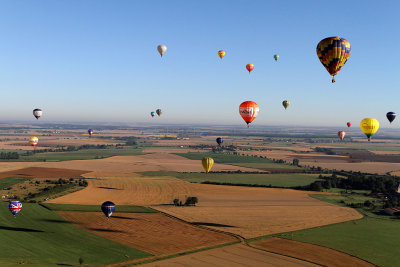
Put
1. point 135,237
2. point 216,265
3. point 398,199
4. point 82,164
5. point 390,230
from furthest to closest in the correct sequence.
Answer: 1. point 82,164
2. point 398,199
3. point 390,230
4. point 135,237
5. point 216,265

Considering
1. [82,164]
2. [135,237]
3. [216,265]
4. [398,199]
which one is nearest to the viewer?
[216,265]

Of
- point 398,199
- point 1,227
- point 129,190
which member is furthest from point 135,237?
point 398,199

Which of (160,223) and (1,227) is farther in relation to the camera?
(160,223)

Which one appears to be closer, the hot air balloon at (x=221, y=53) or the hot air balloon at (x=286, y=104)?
the hot air balloon at (x=221, y=53)

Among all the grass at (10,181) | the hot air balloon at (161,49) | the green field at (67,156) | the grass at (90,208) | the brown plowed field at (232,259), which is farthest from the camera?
the green field at (67,156)

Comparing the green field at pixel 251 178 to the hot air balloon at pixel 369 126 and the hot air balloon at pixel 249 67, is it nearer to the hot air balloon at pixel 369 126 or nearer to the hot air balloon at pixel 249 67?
the hot air balloon at pixel 249 67

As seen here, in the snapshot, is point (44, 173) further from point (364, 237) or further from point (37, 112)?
point (364, 237)

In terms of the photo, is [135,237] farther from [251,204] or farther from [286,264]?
[251,204]

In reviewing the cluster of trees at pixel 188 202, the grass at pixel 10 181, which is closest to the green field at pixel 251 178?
the cluster of trees at pixel 188 202
